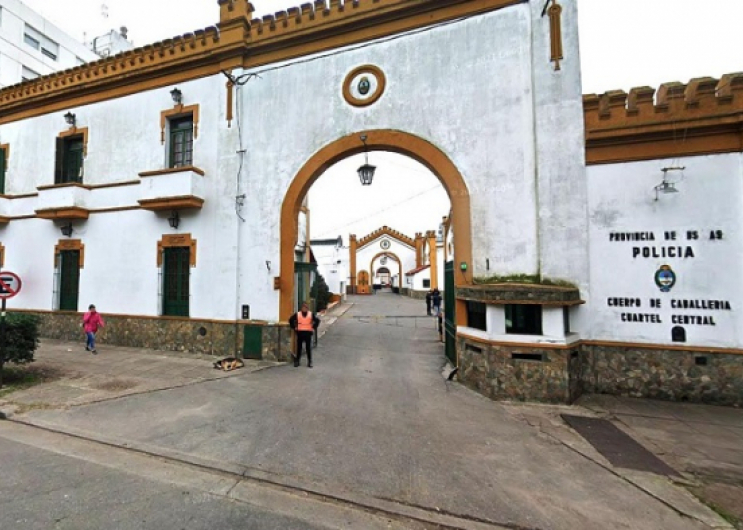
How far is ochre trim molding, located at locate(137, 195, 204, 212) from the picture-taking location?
8930 millimetres

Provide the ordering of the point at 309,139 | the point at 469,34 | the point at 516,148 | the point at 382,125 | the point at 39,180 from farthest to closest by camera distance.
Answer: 1. the point at 39,180
2. the point at 309,139
3. the point at 382,125
4. the point at 469,34
5. the point at 516,148

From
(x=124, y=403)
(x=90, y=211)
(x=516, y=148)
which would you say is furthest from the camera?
(x=90, y=211)

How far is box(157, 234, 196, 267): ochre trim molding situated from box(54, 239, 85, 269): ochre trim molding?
10.8 ft

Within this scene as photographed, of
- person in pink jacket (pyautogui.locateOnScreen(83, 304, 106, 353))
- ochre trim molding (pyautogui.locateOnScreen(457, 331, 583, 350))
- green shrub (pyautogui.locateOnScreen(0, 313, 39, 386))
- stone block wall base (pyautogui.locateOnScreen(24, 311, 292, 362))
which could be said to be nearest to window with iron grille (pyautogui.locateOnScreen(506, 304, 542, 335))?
ochre trim molding (pyautogui.locateOnScreen(457, 331, 583, 350))

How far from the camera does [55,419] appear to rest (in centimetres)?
496

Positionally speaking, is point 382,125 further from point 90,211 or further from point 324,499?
point 90,211

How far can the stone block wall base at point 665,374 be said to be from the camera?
570 cm

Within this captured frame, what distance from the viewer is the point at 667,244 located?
609 cm

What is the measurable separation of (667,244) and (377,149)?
6.42 meters

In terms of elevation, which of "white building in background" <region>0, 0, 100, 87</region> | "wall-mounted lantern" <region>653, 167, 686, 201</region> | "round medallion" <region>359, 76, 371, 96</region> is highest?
"white building in background" <region>0, 0, 100, 87</region>

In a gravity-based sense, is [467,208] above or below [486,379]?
above

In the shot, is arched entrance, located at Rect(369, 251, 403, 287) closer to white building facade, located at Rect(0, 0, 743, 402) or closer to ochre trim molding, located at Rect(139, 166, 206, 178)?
white building facade, located at Rect(0, 0, 743, 402)

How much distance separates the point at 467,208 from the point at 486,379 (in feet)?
11.9

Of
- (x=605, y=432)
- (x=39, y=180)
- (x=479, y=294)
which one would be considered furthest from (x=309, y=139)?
(x=39, y=180)
